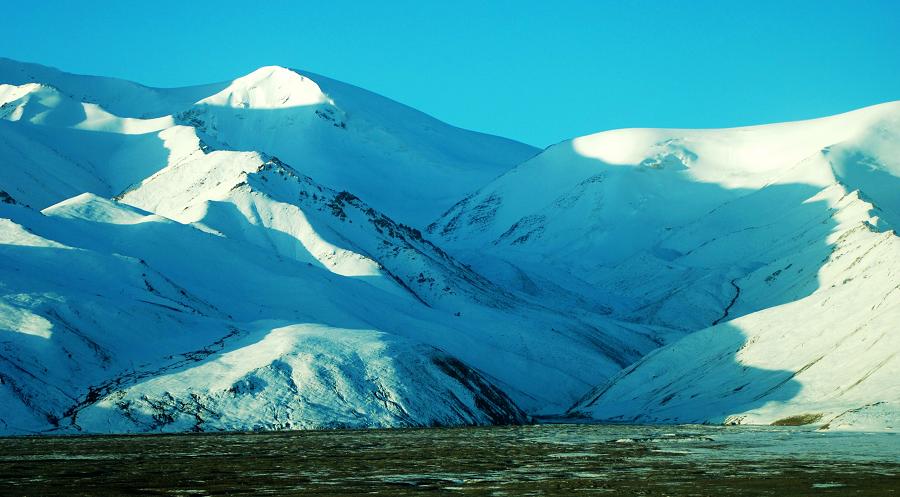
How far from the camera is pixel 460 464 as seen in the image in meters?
61.2

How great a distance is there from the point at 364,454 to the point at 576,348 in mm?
101990

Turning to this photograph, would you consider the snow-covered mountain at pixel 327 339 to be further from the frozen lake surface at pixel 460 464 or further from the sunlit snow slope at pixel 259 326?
the frozen lake surface at pixel 460 464

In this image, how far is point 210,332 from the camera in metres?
119

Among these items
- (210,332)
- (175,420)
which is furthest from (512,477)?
(210,332)

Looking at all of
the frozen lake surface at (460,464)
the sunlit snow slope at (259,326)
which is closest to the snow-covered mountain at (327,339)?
the sunlit snow slope at (259,326)

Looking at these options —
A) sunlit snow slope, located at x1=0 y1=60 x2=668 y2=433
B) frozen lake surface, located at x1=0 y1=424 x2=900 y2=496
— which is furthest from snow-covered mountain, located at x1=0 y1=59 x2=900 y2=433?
frozen lake surface, located at x1=0 y1=424 x2=900 y2=496

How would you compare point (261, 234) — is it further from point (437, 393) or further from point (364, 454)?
point (364, 454)

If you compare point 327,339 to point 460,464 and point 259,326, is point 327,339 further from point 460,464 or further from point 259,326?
point 460,464

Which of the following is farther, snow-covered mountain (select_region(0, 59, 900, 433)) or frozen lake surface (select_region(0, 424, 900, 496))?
snow-covered mountain (select_region(0, 59, 900, 433))

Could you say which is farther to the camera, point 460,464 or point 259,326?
point 259,326

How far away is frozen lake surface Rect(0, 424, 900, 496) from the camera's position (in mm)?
49094

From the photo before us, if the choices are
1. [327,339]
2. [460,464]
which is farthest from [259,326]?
[460,464]

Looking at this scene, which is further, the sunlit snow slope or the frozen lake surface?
the sunlit snow slope

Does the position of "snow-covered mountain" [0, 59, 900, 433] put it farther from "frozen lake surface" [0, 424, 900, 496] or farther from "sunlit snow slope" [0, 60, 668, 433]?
"frozen lake surface" [0, 424, 900, 496]
